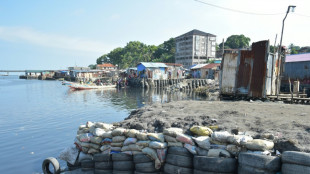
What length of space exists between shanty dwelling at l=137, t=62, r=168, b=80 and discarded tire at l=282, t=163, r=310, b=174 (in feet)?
122

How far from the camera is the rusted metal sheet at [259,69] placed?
11383 millimetres

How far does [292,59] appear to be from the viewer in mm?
21625

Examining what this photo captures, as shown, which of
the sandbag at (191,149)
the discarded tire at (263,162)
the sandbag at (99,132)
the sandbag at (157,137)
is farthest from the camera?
the sandbag at (99,132)

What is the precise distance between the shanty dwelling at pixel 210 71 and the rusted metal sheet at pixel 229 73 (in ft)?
88.8

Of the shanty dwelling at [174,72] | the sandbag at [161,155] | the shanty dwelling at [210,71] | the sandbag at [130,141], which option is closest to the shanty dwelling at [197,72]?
the shanty dwelling at [210,71]

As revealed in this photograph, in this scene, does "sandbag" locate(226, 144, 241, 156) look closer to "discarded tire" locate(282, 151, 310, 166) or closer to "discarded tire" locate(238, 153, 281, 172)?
"discarded tire" locate(238, 153, 281, 172)

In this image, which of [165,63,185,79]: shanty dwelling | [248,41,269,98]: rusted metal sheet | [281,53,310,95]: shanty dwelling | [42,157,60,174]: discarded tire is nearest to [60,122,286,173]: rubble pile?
[42,157,60,174]: discarded tire

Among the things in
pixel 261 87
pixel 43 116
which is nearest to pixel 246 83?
pixel 261 87

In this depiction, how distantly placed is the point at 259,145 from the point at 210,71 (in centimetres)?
3966

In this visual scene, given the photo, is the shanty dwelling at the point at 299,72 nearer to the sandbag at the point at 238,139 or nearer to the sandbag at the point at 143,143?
the sandbag at the point at 238,139

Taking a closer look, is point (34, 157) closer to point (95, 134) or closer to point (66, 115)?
point (95, 134)

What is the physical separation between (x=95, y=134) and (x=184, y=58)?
219 feet

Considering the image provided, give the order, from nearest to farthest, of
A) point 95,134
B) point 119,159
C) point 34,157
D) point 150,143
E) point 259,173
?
1. point 259,173
2. point 150,143
3. point 119,159
4. point 95,134
5. point 34,157

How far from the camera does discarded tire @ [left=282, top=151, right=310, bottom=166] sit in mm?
3609
